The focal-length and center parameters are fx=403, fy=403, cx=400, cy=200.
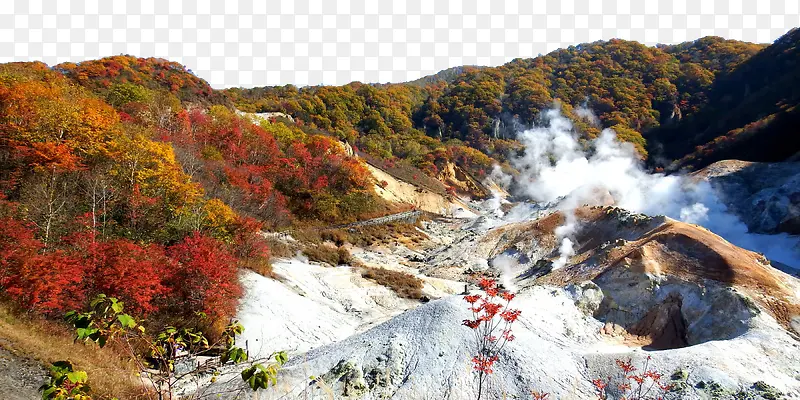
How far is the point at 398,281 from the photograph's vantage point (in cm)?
2100

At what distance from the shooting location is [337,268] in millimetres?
21953

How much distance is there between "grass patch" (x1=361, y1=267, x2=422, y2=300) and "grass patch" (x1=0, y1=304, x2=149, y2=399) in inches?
475

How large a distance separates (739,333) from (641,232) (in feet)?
34.7

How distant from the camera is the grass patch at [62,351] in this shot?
798 cm

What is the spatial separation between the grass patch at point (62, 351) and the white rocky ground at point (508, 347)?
1.74 metres

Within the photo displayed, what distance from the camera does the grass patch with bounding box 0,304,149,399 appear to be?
7.98 meters

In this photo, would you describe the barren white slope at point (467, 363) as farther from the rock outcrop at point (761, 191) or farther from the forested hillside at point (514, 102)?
the forested hillside at point (514, 102)

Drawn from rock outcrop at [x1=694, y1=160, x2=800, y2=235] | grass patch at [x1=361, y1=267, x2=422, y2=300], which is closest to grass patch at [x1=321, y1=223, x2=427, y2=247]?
grass patch at [x1=361, y1=267, x2=422, y2=300]

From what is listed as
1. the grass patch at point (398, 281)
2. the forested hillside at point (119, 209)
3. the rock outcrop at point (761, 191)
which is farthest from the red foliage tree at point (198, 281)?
the rock outcrop at point (761, 191)

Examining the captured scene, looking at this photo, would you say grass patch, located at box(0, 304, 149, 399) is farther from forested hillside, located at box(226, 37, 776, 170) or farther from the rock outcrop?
forested hillside, located at box(226, 37, 776, 170)

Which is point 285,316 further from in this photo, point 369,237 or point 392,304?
point 369,237

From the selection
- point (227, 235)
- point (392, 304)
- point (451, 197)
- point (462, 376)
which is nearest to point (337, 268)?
point (392, 304)

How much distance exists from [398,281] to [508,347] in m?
12.3

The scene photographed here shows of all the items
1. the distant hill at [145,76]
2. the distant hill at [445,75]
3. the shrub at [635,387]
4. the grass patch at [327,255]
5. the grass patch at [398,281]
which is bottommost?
the grass patch at [398,281]
